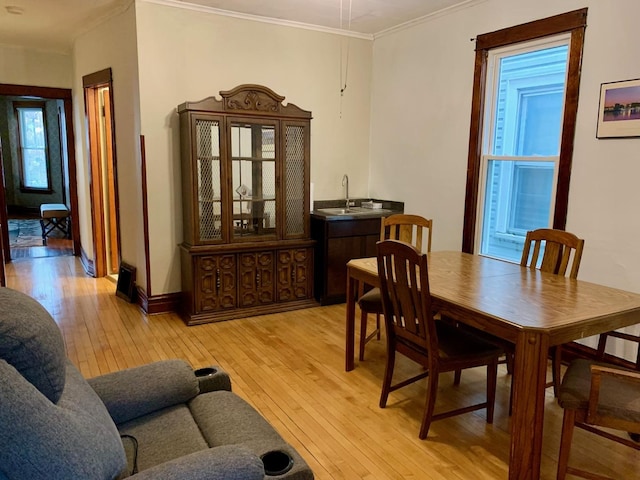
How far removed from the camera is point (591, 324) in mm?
2064

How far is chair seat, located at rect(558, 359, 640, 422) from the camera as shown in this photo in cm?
190

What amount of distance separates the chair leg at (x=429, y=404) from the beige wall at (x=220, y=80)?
2778mm

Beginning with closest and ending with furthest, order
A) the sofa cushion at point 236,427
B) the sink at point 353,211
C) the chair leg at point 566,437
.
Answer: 1. the sofa cushion at point 236,427
2. the chair leg at point 566,437
3. the sink at point 353,211

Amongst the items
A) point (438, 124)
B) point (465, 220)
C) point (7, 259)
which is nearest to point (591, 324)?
point (465, 220)

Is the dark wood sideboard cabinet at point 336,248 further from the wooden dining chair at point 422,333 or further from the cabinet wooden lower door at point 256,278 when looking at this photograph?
the wooden dining chair at point 422,333

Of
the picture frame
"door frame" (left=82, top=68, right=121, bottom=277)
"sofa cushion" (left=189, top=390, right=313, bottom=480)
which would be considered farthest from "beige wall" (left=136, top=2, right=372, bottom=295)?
"sofa cushion" (left=189, top=390, right=313, bottom=480)

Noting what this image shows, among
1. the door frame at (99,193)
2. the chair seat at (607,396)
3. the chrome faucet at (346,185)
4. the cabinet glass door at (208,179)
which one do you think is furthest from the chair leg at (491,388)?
the door frame at (99,193)

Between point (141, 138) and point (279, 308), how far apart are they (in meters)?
1.95

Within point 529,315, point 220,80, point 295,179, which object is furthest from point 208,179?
point 529,315

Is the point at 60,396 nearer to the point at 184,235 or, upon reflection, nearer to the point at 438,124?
the point at 184,235

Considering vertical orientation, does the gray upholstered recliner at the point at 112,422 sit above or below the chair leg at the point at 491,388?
above

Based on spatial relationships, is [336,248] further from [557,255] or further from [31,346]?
[31,346]

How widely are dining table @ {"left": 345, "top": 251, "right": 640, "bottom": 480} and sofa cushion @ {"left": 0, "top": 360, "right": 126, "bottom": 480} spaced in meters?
1.54

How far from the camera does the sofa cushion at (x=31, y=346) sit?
1207 mm
